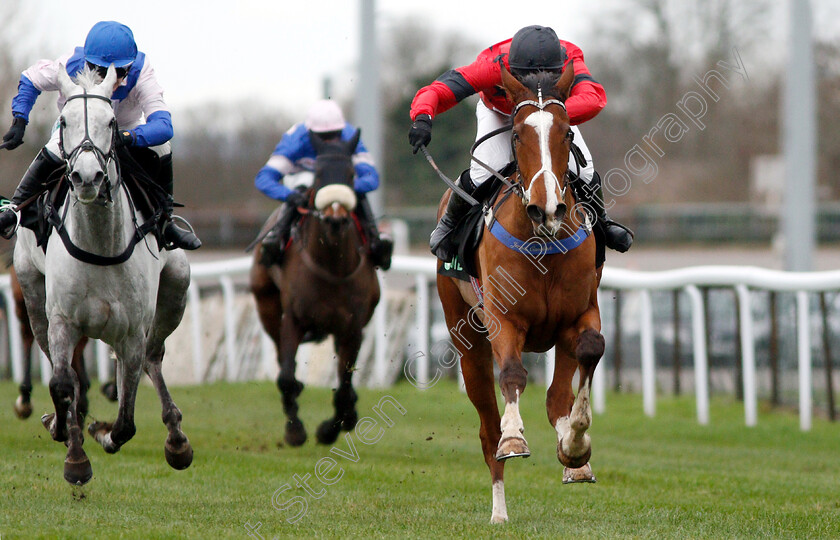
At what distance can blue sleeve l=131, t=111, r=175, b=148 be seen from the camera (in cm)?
571

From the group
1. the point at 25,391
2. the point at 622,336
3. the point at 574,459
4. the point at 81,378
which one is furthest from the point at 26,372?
the point at 622,336

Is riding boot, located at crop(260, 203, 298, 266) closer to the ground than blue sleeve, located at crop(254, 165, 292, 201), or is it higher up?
closer to the ground

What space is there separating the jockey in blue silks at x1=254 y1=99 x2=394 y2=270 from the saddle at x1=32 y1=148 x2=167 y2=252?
267 centimetres

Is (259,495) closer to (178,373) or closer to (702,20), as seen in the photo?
(178,373)

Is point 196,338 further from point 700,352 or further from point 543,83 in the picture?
point 543,83

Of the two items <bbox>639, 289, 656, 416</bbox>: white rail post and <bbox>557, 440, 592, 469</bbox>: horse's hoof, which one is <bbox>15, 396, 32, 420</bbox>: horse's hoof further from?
<bbox>639, 289, 656, 416</bbox>: white rail post

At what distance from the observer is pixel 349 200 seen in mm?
8477

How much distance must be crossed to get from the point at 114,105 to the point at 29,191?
0.65m

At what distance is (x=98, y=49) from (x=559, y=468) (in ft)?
13.6

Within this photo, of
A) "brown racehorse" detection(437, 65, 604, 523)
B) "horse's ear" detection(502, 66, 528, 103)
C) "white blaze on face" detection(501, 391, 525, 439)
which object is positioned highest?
"horse's ear" detection(502, 66, 528, 103)

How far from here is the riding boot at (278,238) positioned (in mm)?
8992

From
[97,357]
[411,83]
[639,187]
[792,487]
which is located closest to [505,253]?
[792,487]

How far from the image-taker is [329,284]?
866 centimetres

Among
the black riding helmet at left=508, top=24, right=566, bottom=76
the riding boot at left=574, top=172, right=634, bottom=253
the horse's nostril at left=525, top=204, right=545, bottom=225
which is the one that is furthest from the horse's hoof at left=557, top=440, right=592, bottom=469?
the black riding helmet at left=508, top=24, right=566, bottom=76
